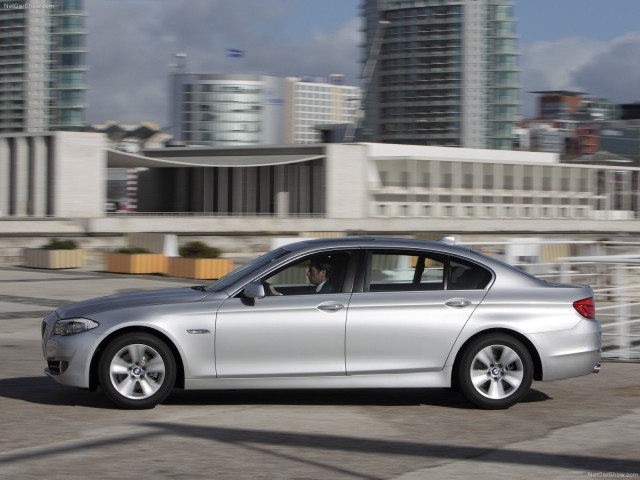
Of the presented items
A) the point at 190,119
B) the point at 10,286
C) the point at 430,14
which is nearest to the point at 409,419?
the point at 10,286

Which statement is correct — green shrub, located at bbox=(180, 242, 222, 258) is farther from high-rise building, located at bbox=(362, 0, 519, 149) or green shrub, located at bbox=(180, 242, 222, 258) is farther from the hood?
high-rise building, located at bbox=(362, 0, 519, 149)

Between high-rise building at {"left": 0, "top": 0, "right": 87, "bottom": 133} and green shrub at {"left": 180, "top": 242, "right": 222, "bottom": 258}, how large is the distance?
84436 millimetres

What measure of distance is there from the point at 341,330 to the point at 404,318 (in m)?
0.53

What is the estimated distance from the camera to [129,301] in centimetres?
762

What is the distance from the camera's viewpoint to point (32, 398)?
8.09m

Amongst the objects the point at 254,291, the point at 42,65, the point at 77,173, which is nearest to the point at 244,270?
the point at 254,291

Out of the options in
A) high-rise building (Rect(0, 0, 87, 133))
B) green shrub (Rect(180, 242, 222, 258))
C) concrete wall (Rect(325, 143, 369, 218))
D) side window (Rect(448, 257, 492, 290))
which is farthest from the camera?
high-rise building (Rect(0, 0, 87, 133))

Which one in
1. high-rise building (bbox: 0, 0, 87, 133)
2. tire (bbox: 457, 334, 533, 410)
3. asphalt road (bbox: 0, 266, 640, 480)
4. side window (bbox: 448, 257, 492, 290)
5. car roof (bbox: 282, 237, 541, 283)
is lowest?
asphalt road (bbox: 0, 266, 640, 480)

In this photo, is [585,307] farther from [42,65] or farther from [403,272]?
[42,65]

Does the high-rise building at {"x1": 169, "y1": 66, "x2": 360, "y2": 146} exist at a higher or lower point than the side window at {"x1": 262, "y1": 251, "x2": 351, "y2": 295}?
higher

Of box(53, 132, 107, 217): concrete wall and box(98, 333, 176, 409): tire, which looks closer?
box(98, 333, 176, 409): tire

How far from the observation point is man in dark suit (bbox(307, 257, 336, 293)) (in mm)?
7695

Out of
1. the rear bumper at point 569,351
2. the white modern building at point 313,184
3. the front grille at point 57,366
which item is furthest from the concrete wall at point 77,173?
the rear bumper at point 569,351

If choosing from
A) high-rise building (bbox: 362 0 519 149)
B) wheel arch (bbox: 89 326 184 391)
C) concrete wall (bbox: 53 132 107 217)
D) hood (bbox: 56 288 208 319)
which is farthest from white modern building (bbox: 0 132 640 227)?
high-rise building (bbox: 362 0 519 149)
